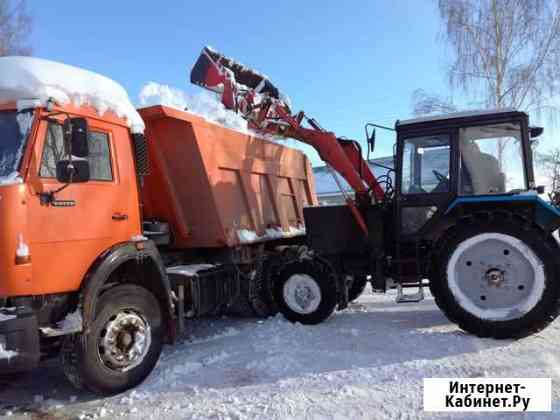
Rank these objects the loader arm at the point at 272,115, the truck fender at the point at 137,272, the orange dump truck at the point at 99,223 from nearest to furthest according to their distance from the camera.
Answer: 1. the orange dump truck at the point at 99,223
2. the truck fender at the point at 137,272
3. the loader arm at the point at 272,115

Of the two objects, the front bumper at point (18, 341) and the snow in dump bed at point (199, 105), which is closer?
the front bumper at point (18, 341)

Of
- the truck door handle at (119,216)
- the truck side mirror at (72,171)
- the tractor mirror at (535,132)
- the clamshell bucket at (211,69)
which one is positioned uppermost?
the clamshell bucket at (211,69)

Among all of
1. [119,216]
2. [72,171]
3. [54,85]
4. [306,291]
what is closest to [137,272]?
[119,216]

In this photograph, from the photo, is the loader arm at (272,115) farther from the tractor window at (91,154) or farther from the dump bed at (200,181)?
the tractor window at (91,154)

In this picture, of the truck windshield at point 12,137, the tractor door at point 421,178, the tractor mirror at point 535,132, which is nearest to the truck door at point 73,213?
the truck windshield at point 12,137

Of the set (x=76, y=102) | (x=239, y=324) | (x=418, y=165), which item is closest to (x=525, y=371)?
(x=418, y=165)

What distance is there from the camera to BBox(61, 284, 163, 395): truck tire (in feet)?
12.7

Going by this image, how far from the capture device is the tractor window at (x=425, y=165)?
18.8ft

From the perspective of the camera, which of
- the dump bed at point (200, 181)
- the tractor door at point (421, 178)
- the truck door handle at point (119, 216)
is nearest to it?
the truck door handle at point (119, 216)

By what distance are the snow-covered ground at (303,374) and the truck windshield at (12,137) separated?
197cm

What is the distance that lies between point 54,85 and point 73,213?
1047mm

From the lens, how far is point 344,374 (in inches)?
168

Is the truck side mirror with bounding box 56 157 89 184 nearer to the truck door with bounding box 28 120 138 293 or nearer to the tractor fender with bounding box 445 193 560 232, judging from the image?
the truck door with bounding box 28 120 138 293

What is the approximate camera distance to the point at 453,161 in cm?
566
